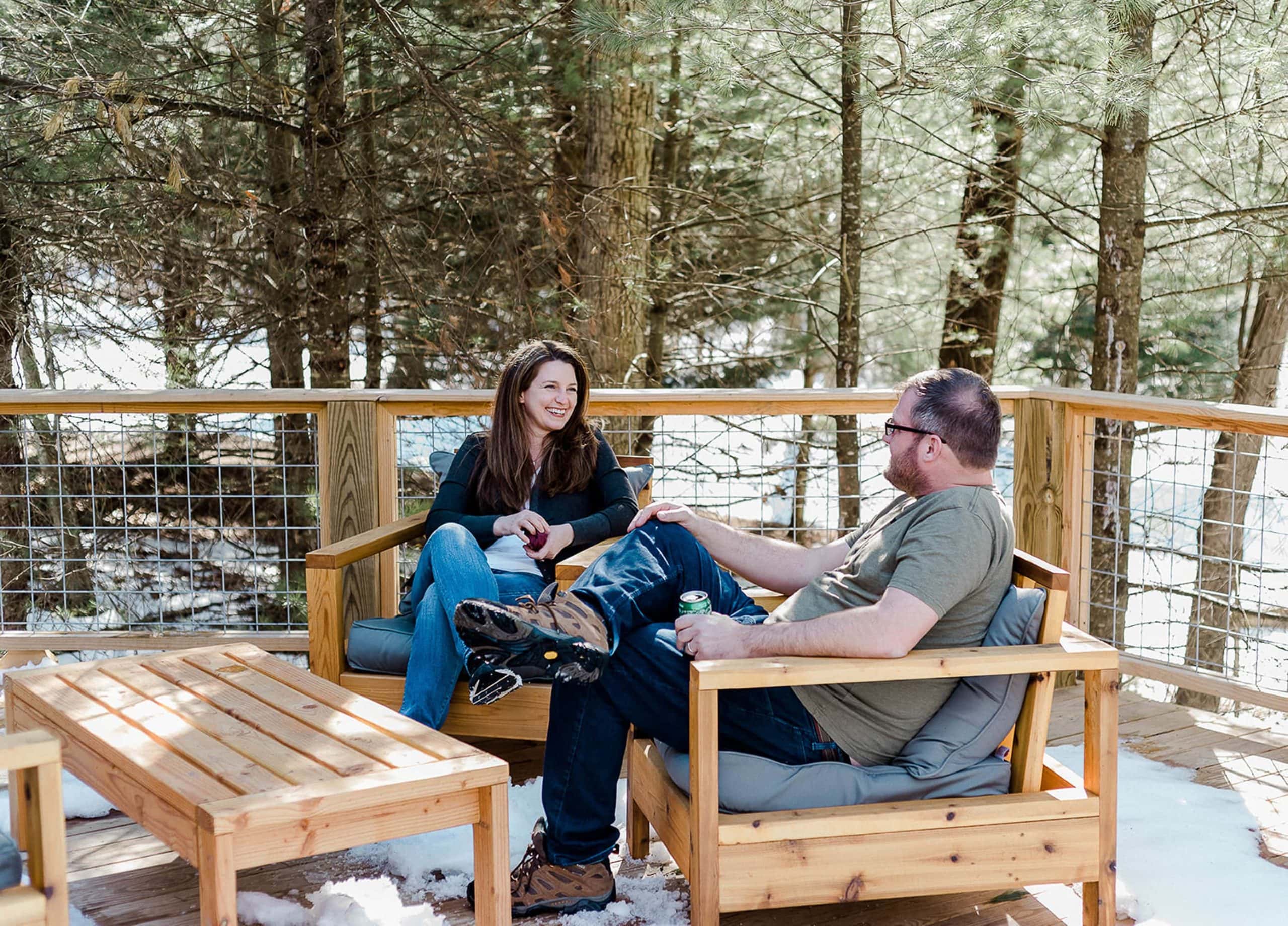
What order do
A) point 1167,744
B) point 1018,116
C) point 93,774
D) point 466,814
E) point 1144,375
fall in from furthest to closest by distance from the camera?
point 1144,375
point 1018,116
point 1167,744
point 93,774
point 466,814

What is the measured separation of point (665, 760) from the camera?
7.83ft

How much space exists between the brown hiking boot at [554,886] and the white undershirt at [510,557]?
957 millimetres

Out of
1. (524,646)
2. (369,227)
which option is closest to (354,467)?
(524,646)

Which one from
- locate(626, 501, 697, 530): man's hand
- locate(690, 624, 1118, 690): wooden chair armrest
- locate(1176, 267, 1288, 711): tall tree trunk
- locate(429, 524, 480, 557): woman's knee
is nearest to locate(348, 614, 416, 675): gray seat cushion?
locate(429, 524, 480, 557): woman's knee

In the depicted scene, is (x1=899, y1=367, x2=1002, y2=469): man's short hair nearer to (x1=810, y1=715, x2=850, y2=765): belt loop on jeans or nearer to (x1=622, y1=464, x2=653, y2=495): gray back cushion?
(x1=810, y1=715, x2=850, y2=765): belt loop on jeans

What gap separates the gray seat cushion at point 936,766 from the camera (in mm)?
2203

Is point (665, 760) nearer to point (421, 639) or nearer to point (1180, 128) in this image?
point (421, 639)

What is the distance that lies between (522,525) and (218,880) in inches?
58.7

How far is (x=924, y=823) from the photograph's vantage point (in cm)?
217

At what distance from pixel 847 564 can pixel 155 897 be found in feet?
5.41

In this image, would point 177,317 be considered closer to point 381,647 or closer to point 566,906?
point 381,647

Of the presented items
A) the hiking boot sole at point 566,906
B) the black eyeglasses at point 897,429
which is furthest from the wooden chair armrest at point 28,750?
the black eyeglasses at point 897,429

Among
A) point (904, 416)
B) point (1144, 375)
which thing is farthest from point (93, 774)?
point (1144, 375)

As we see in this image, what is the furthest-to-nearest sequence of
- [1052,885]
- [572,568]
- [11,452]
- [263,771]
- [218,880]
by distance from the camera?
[11,452] < [572,568] < [1052,885] < [263,771] < [218,880]
